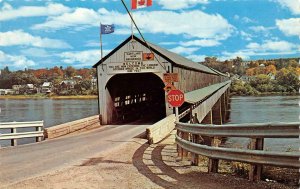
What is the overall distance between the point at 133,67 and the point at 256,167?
55.9 feet

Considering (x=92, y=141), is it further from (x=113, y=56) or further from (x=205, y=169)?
(x=113, y=56)

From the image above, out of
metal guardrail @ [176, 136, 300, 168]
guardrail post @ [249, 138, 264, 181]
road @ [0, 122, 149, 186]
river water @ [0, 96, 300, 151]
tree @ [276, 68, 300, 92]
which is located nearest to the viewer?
metal guardrail @ [176, 136, 300, 168]

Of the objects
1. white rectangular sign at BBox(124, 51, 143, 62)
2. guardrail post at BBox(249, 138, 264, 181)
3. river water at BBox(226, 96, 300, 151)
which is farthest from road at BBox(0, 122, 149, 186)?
white rectangular sign at BBox(124, 51, 143, 62)

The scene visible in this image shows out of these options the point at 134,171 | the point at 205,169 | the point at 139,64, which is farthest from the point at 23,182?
the point at 139,64

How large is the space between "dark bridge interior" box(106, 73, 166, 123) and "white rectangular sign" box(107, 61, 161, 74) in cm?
138

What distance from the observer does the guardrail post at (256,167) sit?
5.86m

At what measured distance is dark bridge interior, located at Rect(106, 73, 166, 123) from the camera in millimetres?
25438

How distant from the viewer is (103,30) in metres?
23.2

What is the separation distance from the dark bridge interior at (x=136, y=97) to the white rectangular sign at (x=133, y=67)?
1.38 metres

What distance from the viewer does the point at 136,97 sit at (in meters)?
33.2

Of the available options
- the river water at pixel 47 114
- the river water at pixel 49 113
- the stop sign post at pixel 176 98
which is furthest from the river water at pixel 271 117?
the river water at pixel 49 113

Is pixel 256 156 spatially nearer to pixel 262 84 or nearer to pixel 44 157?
pixel 44 157

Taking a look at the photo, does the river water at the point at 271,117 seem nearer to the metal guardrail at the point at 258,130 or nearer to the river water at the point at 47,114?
the metal guardrail at the point at 258,130

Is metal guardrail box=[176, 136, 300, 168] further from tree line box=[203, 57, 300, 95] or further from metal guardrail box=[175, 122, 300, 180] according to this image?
tree line box=[203, 57, 300, 95]
